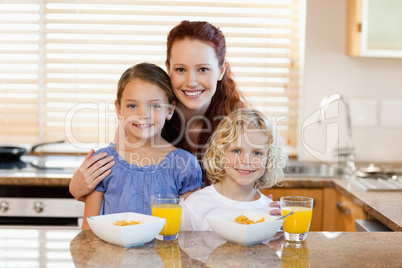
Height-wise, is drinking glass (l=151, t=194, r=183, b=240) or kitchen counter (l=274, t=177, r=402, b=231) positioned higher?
drinking glass (l=151, t=194, r=183, b=240)

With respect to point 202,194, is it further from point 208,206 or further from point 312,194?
point 312,194

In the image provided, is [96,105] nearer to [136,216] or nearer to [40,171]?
[40,171]

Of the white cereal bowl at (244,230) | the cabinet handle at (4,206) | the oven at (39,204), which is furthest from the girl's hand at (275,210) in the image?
the cabinet handle at (4,206)

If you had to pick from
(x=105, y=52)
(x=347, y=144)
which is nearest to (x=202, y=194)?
(x=347, y=144)

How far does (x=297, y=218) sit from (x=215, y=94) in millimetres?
1006

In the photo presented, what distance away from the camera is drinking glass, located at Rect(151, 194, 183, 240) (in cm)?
135

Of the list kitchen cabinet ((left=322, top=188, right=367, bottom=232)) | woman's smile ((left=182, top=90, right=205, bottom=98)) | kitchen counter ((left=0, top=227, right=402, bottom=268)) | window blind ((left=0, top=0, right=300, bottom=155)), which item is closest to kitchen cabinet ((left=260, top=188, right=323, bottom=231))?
kitchen cabinet ((left=322, top=188, right=367, bottom=232))

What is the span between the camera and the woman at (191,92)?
6.13ft

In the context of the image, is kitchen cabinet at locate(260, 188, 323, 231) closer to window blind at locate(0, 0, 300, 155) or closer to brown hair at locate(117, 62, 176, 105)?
window blind at locate(0, 0, 300, 155)

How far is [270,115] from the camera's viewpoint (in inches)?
128

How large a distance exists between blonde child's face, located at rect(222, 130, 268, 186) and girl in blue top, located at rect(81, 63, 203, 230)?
0.19 metres

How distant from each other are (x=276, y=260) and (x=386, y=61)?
226 cm

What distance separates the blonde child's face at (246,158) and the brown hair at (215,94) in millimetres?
408

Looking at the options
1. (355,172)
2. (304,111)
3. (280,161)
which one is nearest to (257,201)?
(280,161)
